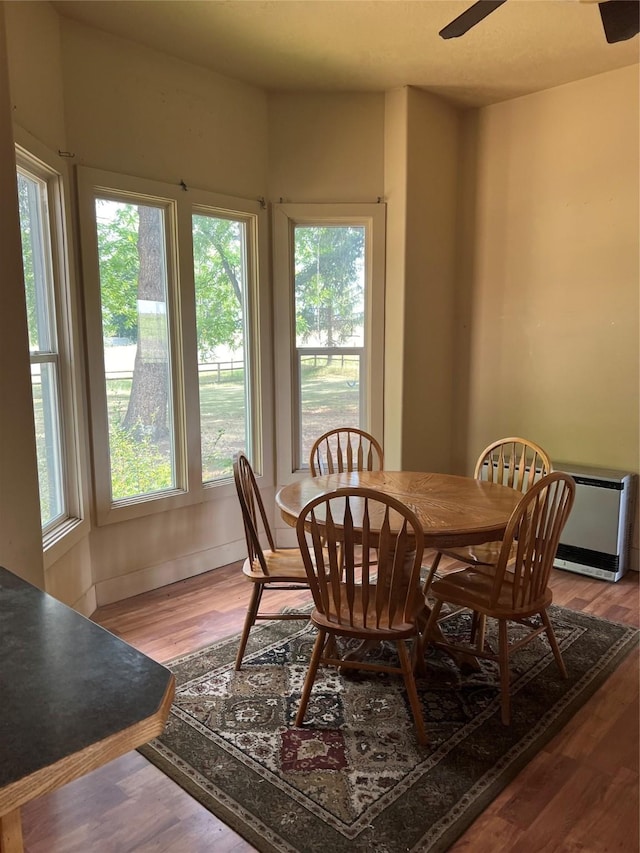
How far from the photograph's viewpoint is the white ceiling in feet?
8.96

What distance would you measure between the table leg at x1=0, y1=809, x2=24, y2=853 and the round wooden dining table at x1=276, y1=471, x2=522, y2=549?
1503 mm

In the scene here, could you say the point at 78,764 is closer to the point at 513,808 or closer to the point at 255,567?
the point at 513,808

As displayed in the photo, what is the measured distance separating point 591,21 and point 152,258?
96.8 inches

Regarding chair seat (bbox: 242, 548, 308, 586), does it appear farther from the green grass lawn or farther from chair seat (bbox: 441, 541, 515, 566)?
the green grass lawn

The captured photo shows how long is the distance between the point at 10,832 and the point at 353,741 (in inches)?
56.4

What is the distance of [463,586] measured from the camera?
2.36 meters

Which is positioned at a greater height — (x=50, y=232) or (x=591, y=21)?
(x=591, y=21)

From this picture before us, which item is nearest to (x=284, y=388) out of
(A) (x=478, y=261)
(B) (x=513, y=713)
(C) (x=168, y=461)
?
(C) (x=168, y=461)

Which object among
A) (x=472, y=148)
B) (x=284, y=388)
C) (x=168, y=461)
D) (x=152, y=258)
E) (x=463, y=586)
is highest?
(x=472, y=148)

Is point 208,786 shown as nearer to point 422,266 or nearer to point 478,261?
point 422,266

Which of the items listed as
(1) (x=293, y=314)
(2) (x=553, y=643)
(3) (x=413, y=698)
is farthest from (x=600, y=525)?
(1) (x=293, y=314)

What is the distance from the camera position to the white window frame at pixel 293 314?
374 centimetres

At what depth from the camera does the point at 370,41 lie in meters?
3.04

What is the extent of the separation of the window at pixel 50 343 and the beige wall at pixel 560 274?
263cm
